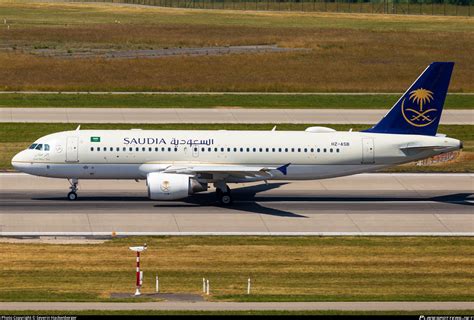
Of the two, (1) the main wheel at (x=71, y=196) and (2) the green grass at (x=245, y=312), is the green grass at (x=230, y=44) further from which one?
(2) the green grass at (x=245, y=312)

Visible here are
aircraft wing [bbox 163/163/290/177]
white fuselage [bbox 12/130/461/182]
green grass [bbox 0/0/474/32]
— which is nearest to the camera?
aircraft wing [bbox 163/163/290/177]

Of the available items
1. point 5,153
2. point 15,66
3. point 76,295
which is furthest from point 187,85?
point 76,295

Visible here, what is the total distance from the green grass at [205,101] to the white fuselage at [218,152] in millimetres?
27603

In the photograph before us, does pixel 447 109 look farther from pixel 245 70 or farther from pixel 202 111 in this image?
pixel 245 70

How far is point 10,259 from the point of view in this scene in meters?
43.2

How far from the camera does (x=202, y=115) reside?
78.8 meters

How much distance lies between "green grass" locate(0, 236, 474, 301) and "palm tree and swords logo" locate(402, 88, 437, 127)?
372 inches

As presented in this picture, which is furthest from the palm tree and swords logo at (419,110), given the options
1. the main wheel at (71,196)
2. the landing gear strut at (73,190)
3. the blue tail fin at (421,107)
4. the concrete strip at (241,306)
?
the concrete strip at (241,306)

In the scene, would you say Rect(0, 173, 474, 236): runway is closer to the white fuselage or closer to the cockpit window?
the white fuselage

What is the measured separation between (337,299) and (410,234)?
546 inches

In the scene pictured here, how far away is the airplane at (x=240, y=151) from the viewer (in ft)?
178

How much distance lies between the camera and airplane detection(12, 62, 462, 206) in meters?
54.3

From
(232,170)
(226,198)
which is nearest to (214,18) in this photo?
(226,198)

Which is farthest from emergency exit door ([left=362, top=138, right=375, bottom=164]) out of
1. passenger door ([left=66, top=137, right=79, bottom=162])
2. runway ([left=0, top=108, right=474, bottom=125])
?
runway ([left=0, top=108, right=474, bottom=125])
